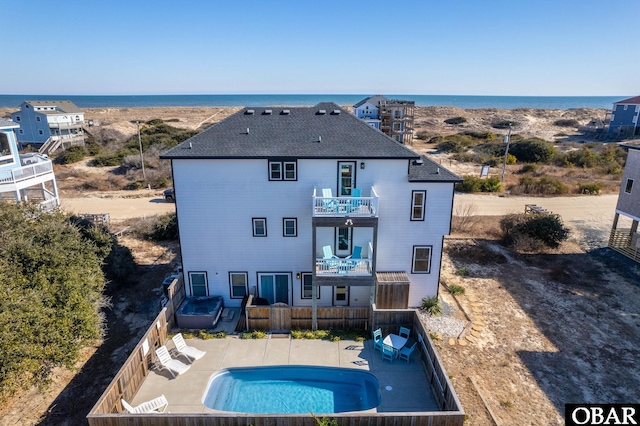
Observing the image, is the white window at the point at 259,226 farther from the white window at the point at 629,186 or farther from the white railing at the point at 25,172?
the white window at the point at 629,186

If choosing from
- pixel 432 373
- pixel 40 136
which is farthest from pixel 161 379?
pixel 40 136

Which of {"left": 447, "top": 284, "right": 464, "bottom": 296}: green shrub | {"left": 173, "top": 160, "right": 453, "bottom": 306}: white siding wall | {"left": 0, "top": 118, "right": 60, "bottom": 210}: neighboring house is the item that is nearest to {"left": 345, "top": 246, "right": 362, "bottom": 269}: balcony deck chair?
{"left": 173, "top": 160, "right": 453, "bottom": 306}: white siding wall

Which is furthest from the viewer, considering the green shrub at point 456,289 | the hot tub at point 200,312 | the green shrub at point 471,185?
the green shrub at point 471,185

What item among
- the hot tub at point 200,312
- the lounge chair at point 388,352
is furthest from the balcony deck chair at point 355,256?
the hot tub at point 200,312

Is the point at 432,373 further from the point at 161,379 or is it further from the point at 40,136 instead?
the point at 40,136

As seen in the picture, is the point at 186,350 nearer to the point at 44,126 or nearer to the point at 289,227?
the point at 289,227

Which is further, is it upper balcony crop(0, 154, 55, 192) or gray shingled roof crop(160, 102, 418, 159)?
upper balcony crop(0, 154, 55, 192)

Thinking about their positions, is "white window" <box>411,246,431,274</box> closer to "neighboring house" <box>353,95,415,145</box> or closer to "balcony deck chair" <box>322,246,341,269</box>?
"balcony deck chair" <box>322,246,341,269</box>
